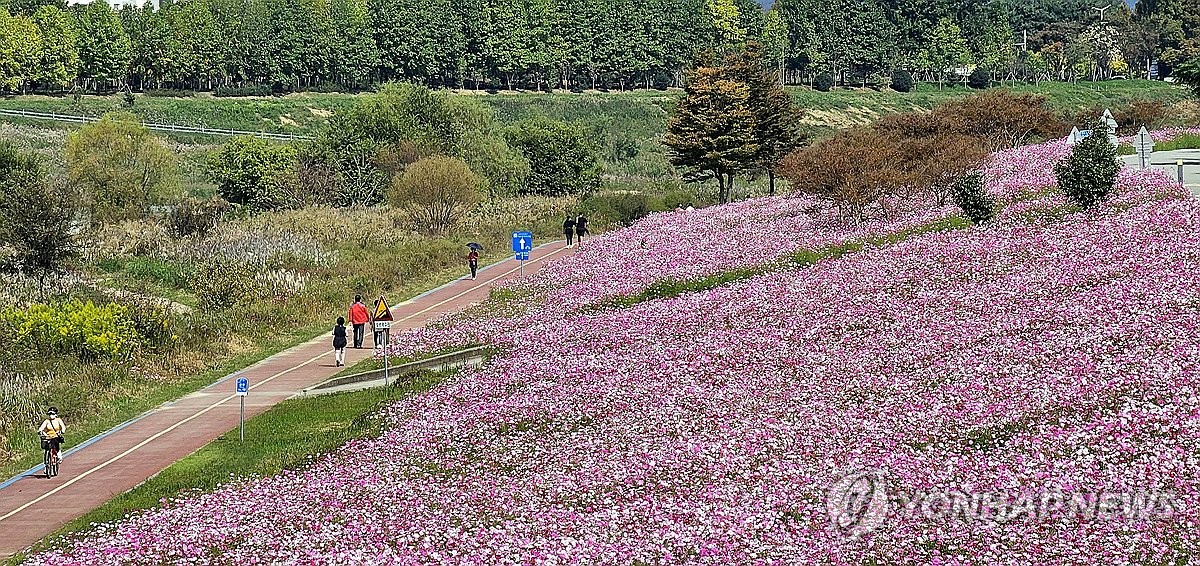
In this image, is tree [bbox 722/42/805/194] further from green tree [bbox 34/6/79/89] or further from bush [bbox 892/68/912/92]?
bush [bbox 892/68/912/92]

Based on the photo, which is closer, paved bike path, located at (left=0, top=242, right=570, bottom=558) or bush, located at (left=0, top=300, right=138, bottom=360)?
paved bike path, located at (left=0, top=242, right=570, bottom=558)

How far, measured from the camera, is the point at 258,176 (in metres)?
68.2

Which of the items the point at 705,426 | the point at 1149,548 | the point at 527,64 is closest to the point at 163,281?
the point at 705,426

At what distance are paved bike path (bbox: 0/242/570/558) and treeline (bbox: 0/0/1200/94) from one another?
342 feet

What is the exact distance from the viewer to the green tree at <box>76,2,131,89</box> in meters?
129

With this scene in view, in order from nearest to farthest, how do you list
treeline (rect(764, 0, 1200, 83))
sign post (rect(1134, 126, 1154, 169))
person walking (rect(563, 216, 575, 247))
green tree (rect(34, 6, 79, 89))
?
sign post (rect(1134, 126, 1154, 169)) < person walking (rect(563, 216, 575, 247)) < green tree (rect(34, 6, 79, 89)) < treeline (rect(764, 0, 1200, 83))

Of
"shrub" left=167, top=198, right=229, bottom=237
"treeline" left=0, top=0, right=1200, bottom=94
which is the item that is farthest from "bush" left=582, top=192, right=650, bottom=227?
"treeline" left=0, top=0, right=1200, bottom=94

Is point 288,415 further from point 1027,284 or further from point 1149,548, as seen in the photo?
point 1149,548

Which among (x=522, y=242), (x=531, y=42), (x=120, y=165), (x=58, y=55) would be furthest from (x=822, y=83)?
(x=522, y=242)

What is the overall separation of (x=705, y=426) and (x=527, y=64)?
453 feet

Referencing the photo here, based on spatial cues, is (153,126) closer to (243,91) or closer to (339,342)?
(243,91)

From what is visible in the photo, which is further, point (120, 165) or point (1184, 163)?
point (120, 165)

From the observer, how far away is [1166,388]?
16656 mm

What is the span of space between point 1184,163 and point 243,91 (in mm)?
111610
